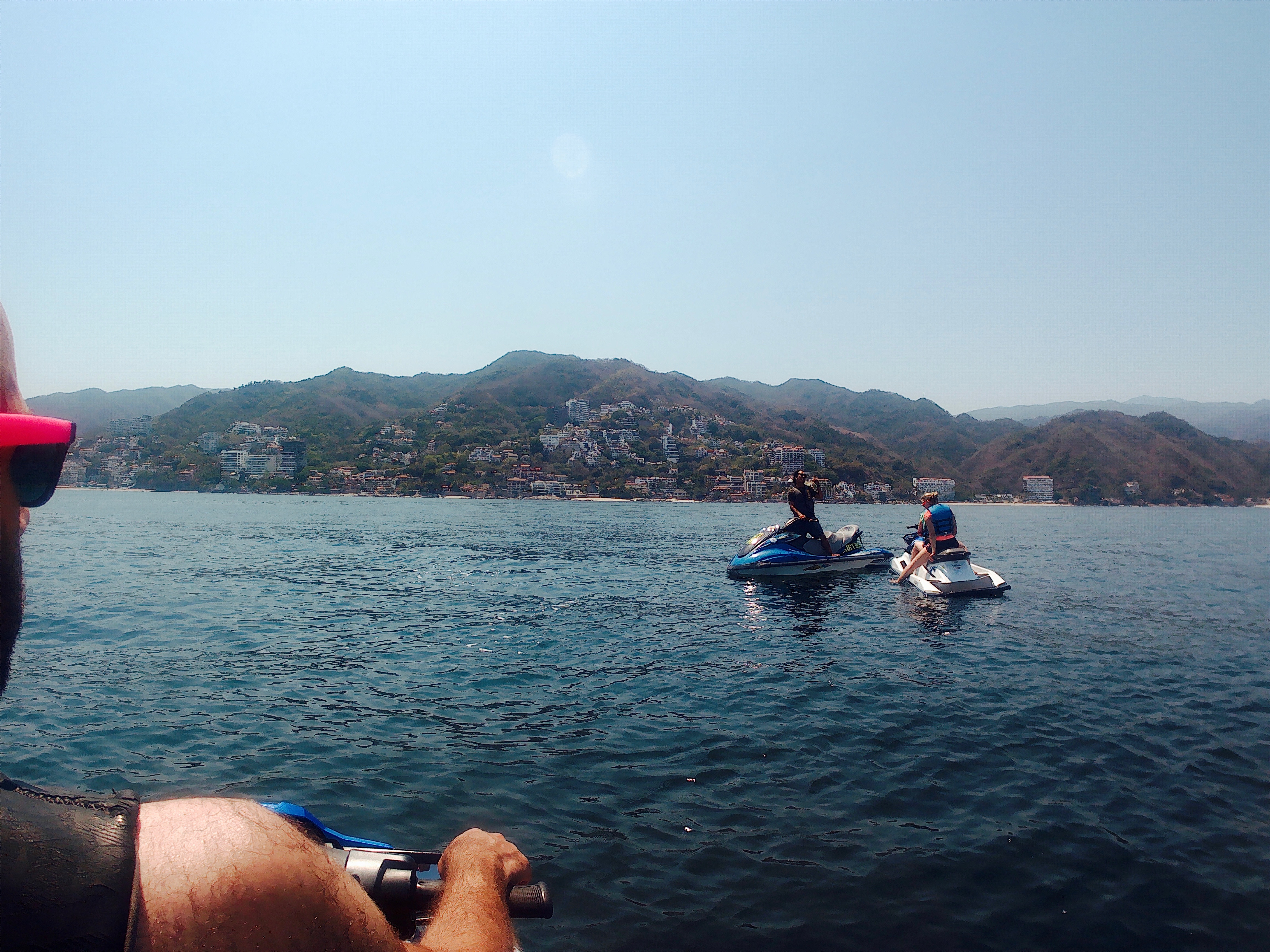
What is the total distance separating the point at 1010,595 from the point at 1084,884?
15.3 metres

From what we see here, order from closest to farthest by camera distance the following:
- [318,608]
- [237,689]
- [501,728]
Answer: [501,728]
[237,689]
[318,608]

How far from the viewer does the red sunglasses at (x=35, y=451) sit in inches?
43.4

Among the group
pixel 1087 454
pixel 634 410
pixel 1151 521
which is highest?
pixel 634 410

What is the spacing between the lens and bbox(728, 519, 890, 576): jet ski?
21031 mm

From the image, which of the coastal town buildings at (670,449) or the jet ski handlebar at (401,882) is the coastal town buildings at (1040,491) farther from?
the jet ski handlebar at (401,882)

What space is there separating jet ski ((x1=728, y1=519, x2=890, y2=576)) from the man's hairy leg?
2030 cm

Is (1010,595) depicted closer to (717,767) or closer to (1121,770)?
(1121,770)

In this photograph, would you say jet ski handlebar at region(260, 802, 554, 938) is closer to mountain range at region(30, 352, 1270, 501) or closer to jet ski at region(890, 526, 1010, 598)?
jet ski at region(890, 526, 1010, 598)

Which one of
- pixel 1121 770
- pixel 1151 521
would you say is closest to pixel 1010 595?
pixel 1121 770

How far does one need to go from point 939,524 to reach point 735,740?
1258 centimetres

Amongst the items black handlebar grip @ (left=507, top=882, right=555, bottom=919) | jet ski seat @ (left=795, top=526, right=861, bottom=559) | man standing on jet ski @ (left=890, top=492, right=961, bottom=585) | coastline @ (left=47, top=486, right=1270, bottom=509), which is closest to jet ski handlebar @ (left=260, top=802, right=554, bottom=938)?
black handlebar grip @ (left=507, top=882, right=555, bottom=919)

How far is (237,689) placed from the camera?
9.90 metres

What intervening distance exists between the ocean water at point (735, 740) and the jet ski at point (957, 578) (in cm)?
68

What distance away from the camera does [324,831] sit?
3.29 metres
